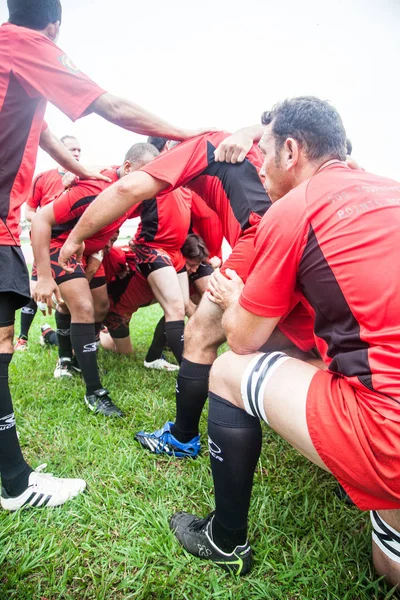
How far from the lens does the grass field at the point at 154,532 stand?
1.35 meters

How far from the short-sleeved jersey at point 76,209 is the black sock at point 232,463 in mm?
1886

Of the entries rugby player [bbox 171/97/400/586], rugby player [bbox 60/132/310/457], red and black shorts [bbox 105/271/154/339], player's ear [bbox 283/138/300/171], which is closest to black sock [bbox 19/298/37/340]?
red and black shorts [bbox 105/271/154/339]

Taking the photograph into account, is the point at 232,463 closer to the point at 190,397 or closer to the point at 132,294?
the point at 190,397

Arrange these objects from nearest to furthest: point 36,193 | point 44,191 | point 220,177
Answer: point 220,177
point 44,191
point 36,193

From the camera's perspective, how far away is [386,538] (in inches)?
50.4

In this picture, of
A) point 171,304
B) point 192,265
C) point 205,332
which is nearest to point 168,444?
point 205,332

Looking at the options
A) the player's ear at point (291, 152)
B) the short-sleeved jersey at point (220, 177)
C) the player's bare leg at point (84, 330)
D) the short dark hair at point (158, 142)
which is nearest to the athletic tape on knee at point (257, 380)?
the player's ear at point (291, 152)

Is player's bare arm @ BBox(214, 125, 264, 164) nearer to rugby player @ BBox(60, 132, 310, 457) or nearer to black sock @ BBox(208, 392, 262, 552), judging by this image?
rugby player @ BBox(60, 132, 310, 457)

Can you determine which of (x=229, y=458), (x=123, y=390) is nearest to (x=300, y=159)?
(x=229, y=458)

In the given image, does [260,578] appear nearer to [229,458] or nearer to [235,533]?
[235,533]

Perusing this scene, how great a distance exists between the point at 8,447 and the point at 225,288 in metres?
1.28

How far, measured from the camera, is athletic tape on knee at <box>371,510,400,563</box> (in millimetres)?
1250

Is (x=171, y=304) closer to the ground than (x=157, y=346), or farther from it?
farther from it

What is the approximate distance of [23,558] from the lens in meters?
1.46
